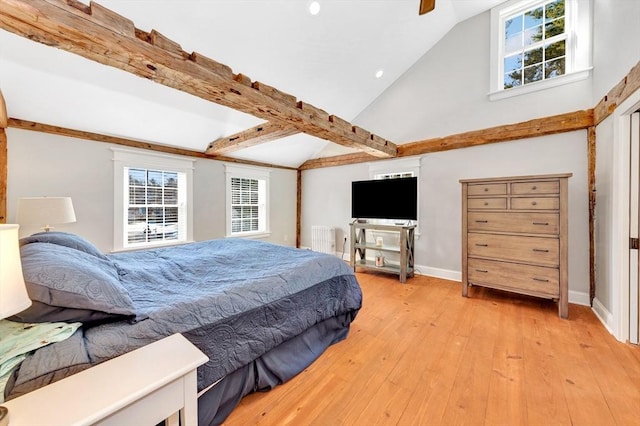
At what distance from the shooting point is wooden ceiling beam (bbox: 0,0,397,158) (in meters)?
1.36

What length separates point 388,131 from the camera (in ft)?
15.2

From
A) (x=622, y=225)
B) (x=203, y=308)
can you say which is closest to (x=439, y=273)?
(x=622, y=225)

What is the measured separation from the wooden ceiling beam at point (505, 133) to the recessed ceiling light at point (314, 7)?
242 cm

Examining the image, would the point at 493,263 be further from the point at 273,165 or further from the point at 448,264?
the point at 273,165

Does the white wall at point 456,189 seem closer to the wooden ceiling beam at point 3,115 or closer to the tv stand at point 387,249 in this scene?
the tv stand at point 387,249

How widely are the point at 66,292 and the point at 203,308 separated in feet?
1.85

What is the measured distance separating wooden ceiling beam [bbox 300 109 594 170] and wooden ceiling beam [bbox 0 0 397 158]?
2405 millimetres

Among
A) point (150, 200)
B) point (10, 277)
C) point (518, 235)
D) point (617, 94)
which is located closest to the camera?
point (10, 277)

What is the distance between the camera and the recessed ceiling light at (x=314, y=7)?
108 inches

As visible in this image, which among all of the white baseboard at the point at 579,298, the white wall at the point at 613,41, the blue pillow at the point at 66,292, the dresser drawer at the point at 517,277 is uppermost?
the white wall at the point at 613,41

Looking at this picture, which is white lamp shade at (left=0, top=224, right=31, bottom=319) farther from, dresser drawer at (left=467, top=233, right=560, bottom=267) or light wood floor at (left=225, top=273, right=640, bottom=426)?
dresser drawer at (left=467, top=233, right=560, bottom=267)

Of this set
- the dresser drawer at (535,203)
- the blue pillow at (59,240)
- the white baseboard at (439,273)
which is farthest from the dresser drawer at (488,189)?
the blue pillow at (59,240)

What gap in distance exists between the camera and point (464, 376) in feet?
5.86

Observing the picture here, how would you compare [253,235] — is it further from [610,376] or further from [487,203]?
[610,376]
